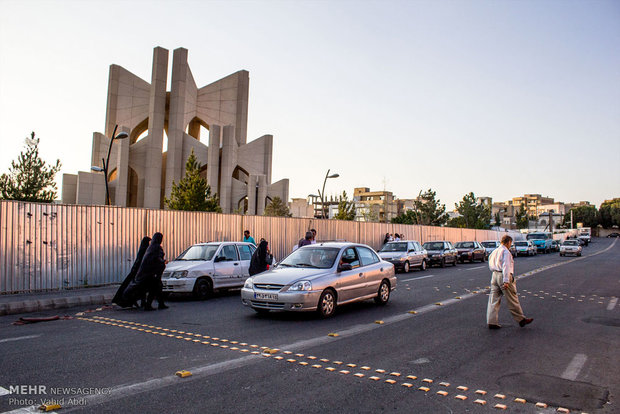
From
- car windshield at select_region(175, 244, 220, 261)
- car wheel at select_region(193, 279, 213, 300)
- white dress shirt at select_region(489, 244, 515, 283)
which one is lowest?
car wheel at select_region(193, 279, 213, 300)

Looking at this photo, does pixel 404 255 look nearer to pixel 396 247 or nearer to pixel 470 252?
pixel 396 247

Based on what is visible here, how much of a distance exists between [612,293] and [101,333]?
1431 centimetres

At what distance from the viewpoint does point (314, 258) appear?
10.1 metres

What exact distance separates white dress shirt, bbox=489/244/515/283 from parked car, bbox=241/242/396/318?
2.89 metres

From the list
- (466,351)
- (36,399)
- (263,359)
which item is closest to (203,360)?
(263,359)

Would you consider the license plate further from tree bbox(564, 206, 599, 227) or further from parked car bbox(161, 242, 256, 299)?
tree bbox(564, 206, 599, 227)

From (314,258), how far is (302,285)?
1.27 metres

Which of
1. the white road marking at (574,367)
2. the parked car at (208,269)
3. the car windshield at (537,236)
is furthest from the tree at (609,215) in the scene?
the white road marking at (574,367)

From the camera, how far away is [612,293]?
14.0 metres

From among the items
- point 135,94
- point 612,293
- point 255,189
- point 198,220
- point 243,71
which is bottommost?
point 612,293

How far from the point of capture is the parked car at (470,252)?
32.1m

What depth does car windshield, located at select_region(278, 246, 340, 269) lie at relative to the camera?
32.3 ft

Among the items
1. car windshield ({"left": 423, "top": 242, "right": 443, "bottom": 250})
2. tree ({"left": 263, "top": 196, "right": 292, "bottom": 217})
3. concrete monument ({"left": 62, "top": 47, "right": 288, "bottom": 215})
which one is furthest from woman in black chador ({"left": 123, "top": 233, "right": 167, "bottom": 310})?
tree ({"left": 263, "top": 196, "right": 292, "bottom": 217})

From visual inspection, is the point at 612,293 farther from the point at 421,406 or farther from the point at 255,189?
the point at 255,189
